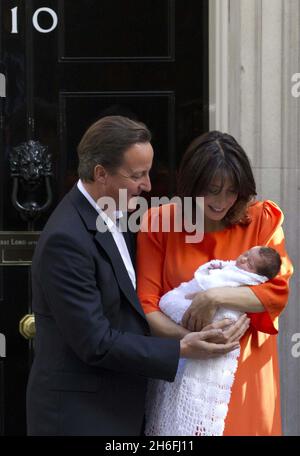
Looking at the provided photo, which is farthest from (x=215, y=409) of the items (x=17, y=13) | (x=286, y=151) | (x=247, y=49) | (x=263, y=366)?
(x=17, y=13)

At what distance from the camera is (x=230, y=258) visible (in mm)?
2771

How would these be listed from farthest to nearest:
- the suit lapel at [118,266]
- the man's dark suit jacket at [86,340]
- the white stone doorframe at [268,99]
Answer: the white stone doorframe at [268,99]
the suit lapel at [118,266]
the man's dark suit jacket at [86,340]

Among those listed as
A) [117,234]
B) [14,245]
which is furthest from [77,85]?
[117,234]

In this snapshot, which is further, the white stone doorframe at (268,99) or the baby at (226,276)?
the white stone doorframe at (268,99)

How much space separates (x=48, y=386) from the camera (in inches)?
102

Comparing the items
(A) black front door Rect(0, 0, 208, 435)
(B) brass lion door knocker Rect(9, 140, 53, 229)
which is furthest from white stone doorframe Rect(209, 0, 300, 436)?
(B) brass lion door knocker Rect(9, 140, 53, 229)

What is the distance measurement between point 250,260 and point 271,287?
0.42 ft

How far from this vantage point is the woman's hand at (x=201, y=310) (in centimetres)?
264

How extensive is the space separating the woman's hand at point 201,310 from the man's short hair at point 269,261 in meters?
0.19

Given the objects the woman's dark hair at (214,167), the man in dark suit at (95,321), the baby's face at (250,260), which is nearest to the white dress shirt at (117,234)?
the man in dark suit at (95,321)

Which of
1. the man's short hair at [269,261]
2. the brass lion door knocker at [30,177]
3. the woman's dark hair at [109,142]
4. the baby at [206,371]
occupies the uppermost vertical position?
the woman's dark hair at [109,142]

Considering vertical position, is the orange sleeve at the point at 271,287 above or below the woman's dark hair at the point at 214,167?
below

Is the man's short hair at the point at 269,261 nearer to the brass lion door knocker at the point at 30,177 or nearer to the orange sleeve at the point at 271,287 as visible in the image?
the orange sleeve at the point at 271,287

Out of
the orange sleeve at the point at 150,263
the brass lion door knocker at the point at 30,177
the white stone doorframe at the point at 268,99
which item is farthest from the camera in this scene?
the brass lion door knocker at the point at 30,177
